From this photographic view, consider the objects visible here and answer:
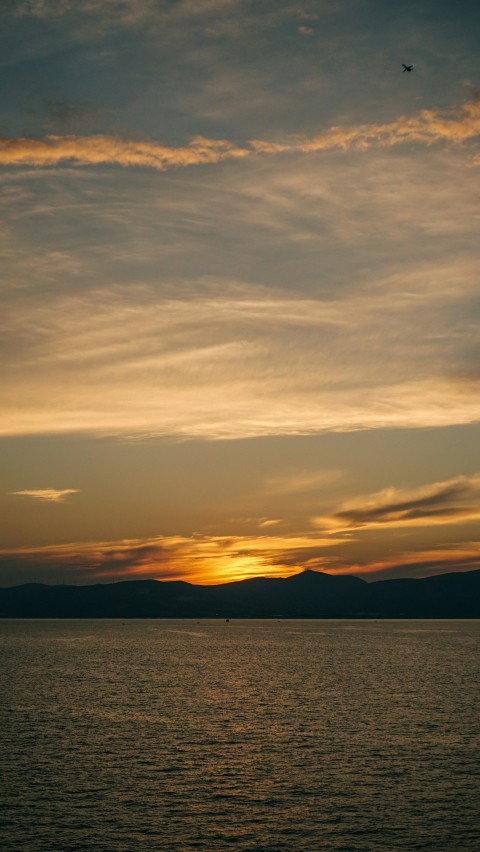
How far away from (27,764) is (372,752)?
41544 millimetres

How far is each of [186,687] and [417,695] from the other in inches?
2030

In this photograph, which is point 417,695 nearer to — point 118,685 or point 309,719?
point 309,719

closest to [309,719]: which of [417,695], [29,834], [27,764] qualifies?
[417,695]

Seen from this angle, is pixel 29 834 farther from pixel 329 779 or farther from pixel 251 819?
pixel 329 779

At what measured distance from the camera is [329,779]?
274 feet

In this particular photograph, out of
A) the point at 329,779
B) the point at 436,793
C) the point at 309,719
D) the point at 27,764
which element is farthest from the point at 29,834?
the point at 309,719

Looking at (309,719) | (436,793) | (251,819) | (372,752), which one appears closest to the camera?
(251,819)

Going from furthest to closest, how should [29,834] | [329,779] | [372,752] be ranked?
[372,752], [329,779], [29,834]

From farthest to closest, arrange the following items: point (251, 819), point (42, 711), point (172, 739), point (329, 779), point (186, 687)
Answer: point (186, 687), point (42, 711), point (172, 739), point (329, 779), point (251, 819)

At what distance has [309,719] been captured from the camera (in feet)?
413

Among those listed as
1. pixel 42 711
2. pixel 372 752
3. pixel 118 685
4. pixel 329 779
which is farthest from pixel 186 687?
pixel 329 779

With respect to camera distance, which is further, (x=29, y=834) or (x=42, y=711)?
(x=42, y=711)

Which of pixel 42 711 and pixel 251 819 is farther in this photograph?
pixel 42 711

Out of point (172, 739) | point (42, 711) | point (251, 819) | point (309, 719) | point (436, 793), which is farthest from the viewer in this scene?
point (42, 711)
